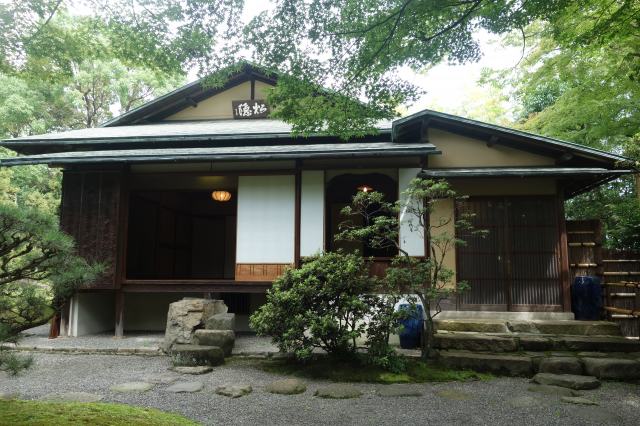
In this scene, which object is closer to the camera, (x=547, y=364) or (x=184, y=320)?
(x=547, y=364)

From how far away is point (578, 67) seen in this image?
1065 centimetres

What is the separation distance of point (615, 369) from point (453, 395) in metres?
2.57

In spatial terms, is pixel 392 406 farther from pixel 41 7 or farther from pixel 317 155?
pixel 41 7

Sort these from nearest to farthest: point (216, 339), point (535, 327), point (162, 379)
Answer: point (162, 379) → point (216, 339) → point (535, 327)

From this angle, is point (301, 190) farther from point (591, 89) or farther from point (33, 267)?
point (591, 89)

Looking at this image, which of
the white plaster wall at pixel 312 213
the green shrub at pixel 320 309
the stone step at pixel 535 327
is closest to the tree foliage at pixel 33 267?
the green shrub at pixel 320 309

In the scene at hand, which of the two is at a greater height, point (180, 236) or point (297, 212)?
point (297, 212)

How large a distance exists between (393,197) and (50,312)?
963 cm

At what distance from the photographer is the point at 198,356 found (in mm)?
7105

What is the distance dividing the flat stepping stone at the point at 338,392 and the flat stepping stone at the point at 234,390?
90cm

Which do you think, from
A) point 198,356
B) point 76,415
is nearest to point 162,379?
point 198,356

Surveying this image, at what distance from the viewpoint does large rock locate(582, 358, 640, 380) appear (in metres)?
6.04

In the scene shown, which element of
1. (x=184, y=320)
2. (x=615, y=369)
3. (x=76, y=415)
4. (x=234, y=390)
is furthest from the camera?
(x=184, y=320)

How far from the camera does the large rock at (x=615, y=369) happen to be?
6043 millimetres
